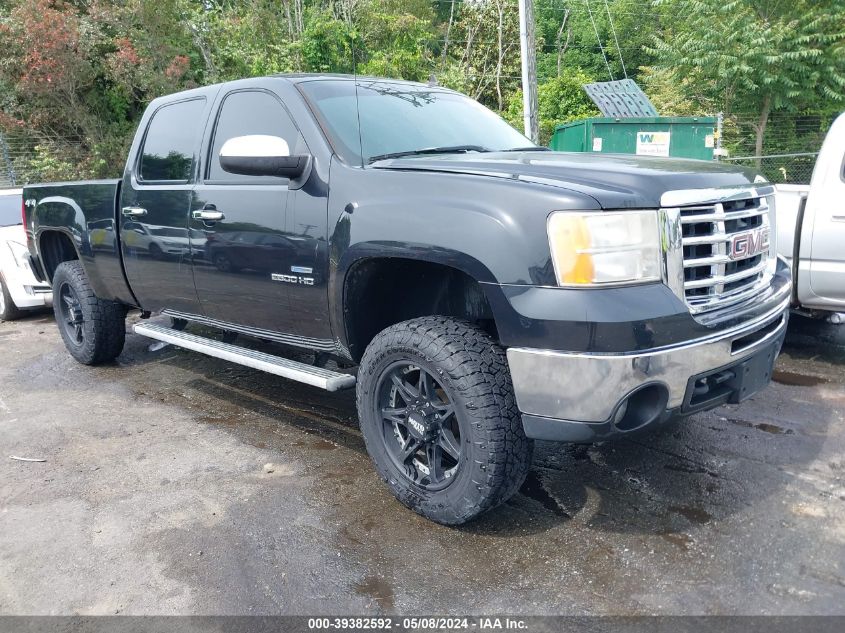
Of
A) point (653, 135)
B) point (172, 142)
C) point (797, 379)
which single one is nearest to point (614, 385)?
point (797, 379)

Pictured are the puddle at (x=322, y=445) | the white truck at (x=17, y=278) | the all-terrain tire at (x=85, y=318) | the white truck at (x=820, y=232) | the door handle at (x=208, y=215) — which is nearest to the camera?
the door handle at (x=208, y=215)

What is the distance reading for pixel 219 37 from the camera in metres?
17.5

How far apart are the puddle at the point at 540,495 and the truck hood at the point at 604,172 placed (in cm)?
142

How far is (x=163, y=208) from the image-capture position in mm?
4473

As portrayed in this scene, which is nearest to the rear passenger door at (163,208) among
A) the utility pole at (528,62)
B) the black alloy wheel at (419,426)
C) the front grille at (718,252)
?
the black alloy wheel at (419,426)

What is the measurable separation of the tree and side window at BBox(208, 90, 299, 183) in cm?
1337

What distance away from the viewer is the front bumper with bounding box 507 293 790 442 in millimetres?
2613

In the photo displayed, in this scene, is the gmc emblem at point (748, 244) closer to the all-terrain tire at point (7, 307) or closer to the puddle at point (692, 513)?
the puddle at point (692, 513)

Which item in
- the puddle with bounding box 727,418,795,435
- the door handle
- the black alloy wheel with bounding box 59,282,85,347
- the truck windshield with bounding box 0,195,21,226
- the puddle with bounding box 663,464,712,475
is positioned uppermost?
the door handle

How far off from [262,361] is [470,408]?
5.20 feet

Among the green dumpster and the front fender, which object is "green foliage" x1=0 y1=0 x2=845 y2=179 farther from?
the front fender

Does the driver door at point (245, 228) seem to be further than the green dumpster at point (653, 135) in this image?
No

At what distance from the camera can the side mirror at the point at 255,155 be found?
3379 mm

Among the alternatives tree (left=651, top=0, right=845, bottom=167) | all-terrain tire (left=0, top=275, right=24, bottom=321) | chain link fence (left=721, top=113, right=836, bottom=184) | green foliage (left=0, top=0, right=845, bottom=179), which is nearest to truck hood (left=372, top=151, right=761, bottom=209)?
all-terrain tire (left=0, top=275, right=24, bottom=321)
